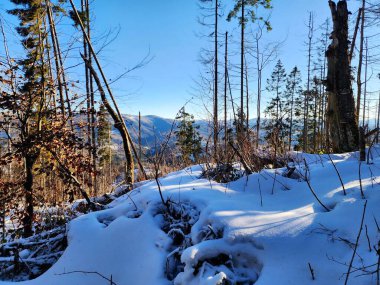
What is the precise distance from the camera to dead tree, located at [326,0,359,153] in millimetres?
5793

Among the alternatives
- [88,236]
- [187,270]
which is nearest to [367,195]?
[187,270]

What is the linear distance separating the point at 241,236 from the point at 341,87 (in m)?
5.28

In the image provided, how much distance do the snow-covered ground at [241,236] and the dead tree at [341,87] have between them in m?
3.24

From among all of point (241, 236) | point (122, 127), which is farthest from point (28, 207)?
point (241, 236)

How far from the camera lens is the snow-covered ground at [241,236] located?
154 centimetres

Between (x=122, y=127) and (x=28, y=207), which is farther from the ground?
(x=122, y=127)

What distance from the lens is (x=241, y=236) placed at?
1.77 meters

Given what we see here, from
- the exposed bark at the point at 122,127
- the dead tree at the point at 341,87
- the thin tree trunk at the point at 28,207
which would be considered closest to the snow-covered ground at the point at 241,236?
the thin tree trunk at the point at 28,207

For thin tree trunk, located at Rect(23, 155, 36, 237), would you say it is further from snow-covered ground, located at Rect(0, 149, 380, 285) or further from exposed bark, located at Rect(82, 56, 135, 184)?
snow-covered ground, located at Rect(0, 149, 380, 285)

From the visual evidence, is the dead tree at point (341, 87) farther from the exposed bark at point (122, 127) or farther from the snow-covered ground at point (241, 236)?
the exposed bark at point (122, 127)

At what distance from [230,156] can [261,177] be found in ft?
3.22

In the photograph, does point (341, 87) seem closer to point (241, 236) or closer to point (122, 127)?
point (122, 127)

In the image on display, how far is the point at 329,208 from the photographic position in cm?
203

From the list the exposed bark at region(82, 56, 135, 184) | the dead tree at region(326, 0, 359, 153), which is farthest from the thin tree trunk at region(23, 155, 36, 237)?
the dead tree at region(326, 0, 359, 153)
